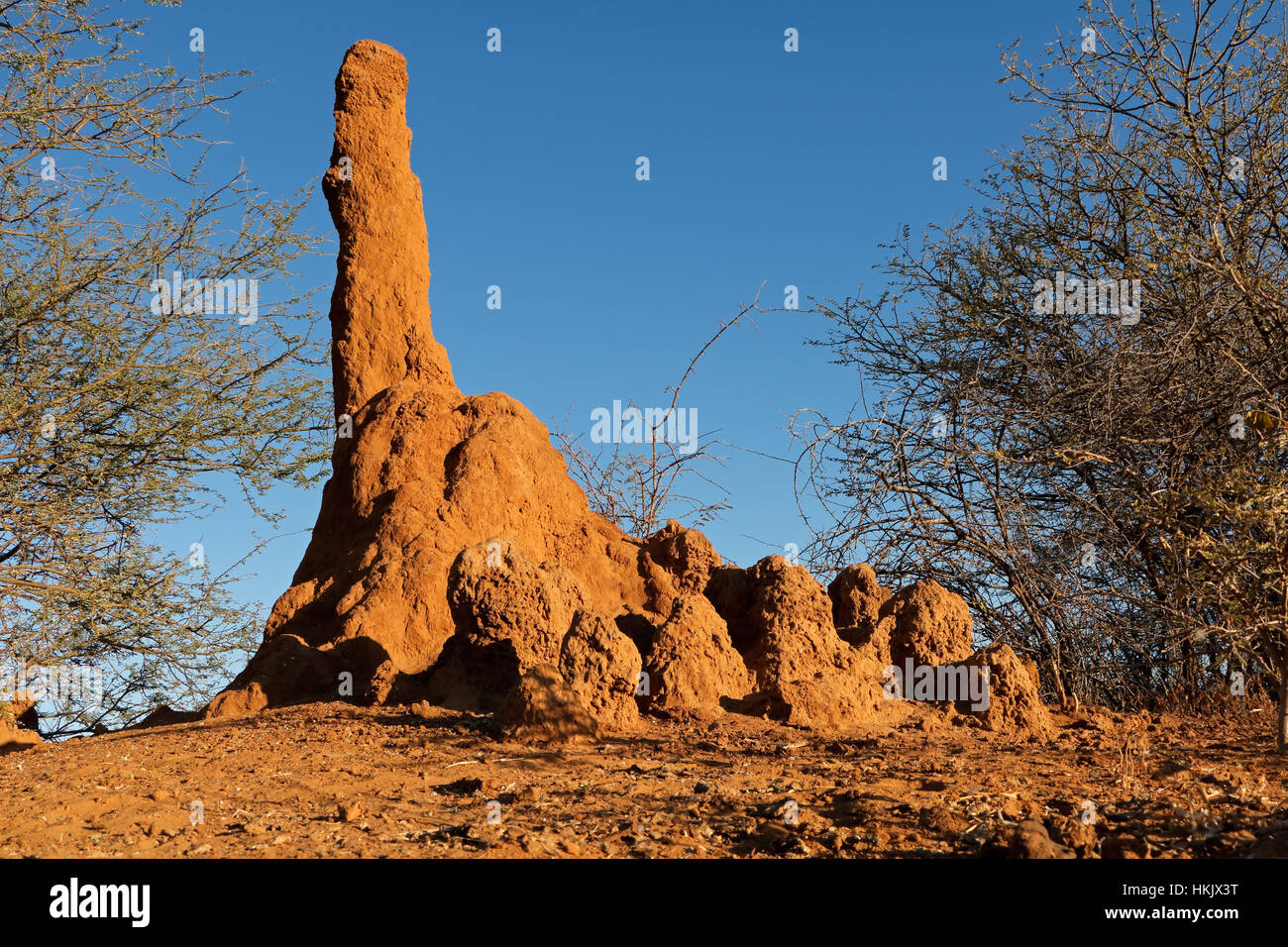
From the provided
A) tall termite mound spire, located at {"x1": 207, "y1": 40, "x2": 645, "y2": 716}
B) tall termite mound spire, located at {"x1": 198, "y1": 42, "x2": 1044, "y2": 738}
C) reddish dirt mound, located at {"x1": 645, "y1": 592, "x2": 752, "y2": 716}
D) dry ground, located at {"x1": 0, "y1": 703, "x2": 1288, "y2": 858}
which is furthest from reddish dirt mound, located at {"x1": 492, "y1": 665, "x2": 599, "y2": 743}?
tall termite mound spire, located at {"x1": 207, "y1": 40, "x2": 645, "y2": 716}

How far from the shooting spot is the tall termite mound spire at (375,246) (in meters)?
9.46

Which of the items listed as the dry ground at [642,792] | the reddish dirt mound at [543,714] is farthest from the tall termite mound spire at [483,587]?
the dry ground at [642,792]

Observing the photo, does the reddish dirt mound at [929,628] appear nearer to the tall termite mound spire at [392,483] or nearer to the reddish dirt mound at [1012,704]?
the reddish dirt mound at [1012,704]

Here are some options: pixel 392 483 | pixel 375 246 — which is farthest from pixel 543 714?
pixel 375 246

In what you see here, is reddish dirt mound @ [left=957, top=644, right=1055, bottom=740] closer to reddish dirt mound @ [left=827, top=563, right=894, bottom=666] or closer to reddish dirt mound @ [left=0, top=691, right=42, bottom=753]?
reddish dirt mound @ [left=827, top=563, right=894, bottom=666]

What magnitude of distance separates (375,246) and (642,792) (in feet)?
20.0

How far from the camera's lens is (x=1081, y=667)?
340 inches

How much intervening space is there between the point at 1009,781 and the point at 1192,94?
5841 millimetres

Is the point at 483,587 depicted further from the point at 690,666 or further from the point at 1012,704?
the point at 1012,704

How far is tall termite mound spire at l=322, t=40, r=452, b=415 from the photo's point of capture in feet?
31.0
